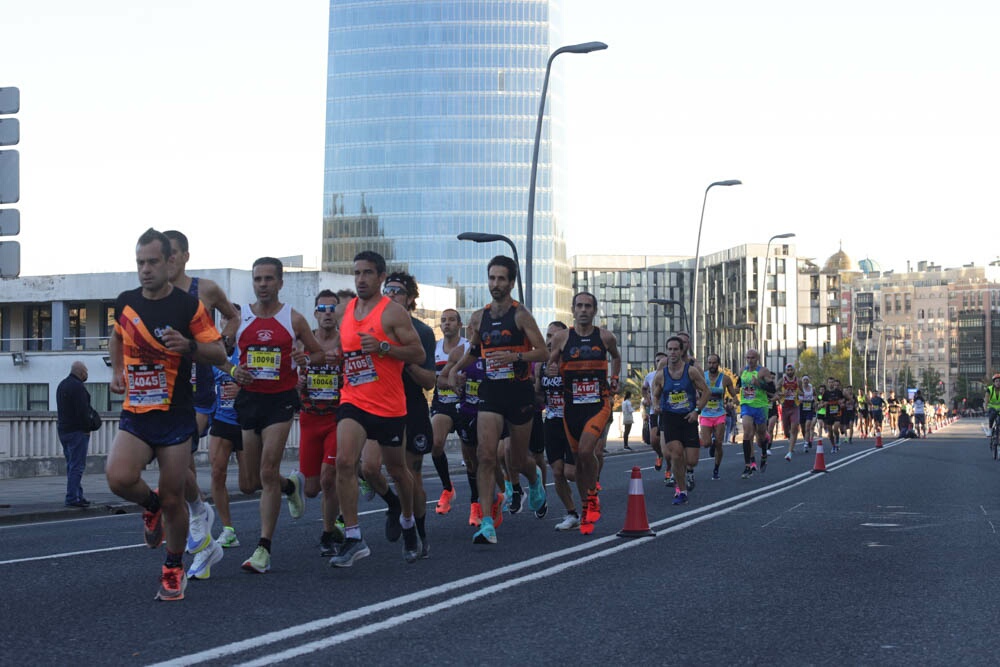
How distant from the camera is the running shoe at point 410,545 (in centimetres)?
930

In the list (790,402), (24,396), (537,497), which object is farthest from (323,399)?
(24,396)

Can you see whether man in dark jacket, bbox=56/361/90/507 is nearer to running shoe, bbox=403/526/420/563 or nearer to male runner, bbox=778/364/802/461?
running shoe, bbox=403/526/420/563

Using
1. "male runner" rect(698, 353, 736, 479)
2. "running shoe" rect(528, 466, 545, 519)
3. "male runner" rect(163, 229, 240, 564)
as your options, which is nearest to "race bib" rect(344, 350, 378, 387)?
"male runner" rect(163, 229, 240, 564)

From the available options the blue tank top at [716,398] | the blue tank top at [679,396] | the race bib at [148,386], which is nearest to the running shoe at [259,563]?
the race bib at [148,386]

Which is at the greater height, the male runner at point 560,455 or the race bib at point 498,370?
the race bib at point 498,370

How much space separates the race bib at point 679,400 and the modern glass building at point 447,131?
126 metres

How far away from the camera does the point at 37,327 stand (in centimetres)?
7288

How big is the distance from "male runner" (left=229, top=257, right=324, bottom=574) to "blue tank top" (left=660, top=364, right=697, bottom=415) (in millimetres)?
7740

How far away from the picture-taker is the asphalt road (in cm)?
609

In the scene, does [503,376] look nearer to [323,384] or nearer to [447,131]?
[323,384]

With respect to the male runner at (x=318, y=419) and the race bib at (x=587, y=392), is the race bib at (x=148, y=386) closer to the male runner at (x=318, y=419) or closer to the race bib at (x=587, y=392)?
the male runner at (x=318, y=419)

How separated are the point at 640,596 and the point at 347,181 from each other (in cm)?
13990

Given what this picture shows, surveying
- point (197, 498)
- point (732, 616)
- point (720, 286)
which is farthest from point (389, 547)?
point (720, 286)

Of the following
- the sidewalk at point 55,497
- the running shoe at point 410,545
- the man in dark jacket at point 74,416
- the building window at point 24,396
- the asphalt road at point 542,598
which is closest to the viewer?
the asphalt road at point 542,598
